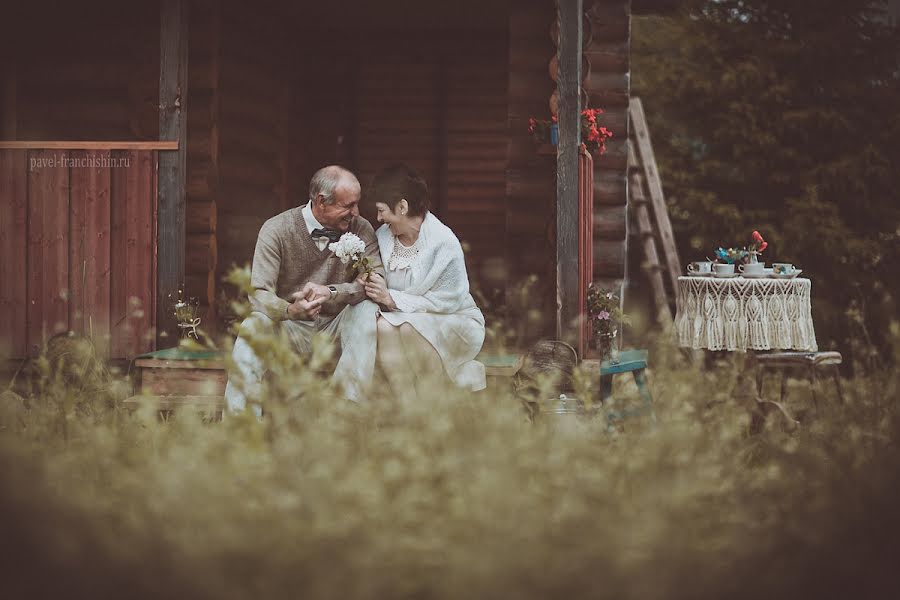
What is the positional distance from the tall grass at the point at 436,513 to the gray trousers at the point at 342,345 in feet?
3.06

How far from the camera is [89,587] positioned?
9.29 ft

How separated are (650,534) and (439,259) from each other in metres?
2.68

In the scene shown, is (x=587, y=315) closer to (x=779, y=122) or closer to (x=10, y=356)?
(x=10, y=356)

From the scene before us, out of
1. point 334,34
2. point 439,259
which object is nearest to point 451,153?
point 334,34

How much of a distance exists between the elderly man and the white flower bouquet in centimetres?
9

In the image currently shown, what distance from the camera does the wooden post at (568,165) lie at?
585 cm

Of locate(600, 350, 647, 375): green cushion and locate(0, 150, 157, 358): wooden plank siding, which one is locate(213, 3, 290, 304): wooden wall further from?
locate(600, 350, 647, 375): green cushion

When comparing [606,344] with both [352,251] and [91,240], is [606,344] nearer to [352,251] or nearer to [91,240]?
[352,251]

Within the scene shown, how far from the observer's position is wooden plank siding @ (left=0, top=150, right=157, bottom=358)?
6293 millimetres

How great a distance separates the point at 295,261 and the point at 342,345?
0.59 metres

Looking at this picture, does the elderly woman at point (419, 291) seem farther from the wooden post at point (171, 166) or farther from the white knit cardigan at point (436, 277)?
the wooden post at point (171, 166)

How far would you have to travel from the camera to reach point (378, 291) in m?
5.10

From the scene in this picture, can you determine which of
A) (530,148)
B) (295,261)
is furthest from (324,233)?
(530,148)

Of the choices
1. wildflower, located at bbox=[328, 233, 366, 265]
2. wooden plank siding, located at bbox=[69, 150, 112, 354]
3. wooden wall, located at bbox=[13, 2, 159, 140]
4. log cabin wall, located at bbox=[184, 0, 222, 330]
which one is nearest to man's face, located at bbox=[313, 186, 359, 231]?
wildflower, located at bbox=[328, 233, 366, 265]
